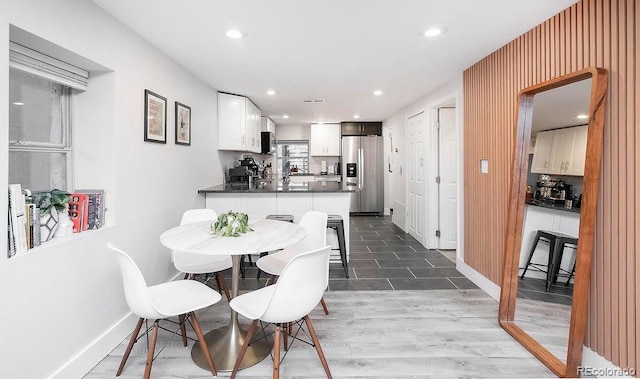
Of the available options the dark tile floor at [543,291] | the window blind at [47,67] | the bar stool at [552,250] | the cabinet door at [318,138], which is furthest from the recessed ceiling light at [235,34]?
the cabinet door at [318,138]

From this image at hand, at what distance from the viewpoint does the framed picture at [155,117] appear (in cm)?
275

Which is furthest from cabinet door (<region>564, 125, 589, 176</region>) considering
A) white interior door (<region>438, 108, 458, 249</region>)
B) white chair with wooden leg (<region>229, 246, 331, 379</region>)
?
white interior door (<region>438, 108, 458, 249</region>)

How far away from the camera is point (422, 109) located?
198 inches

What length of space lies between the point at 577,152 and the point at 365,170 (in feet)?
19.3

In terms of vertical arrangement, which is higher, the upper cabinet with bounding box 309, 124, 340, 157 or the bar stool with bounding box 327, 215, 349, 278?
the upper cabinet with bounding box 309, 124, 340, 157

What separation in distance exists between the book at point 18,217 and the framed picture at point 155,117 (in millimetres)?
1194

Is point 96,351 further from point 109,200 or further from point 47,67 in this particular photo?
point 47,67

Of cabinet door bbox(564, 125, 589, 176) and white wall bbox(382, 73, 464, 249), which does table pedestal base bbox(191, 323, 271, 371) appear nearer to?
cabinet door bbox(564, 125, 589, 176)

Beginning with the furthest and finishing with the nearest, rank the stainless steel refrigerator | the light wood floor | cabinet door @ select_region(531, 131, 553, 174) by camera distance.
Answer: the stainless steel refrigerator < cabinet door @ select_region(531, 131, 553, 174) < the light wood floor

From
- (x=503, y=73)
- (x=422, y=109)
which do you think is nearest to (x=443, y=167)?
(x=422, y=109)

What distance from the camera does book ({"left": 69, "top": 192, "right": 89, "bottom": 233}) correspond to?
2096 millimetres

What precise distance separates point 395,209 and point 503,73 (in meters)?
4.18

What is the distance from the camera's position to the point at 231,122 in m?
4.77

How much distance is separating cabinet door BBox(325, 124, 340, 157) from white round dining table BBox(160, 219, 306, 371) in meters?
5.78
